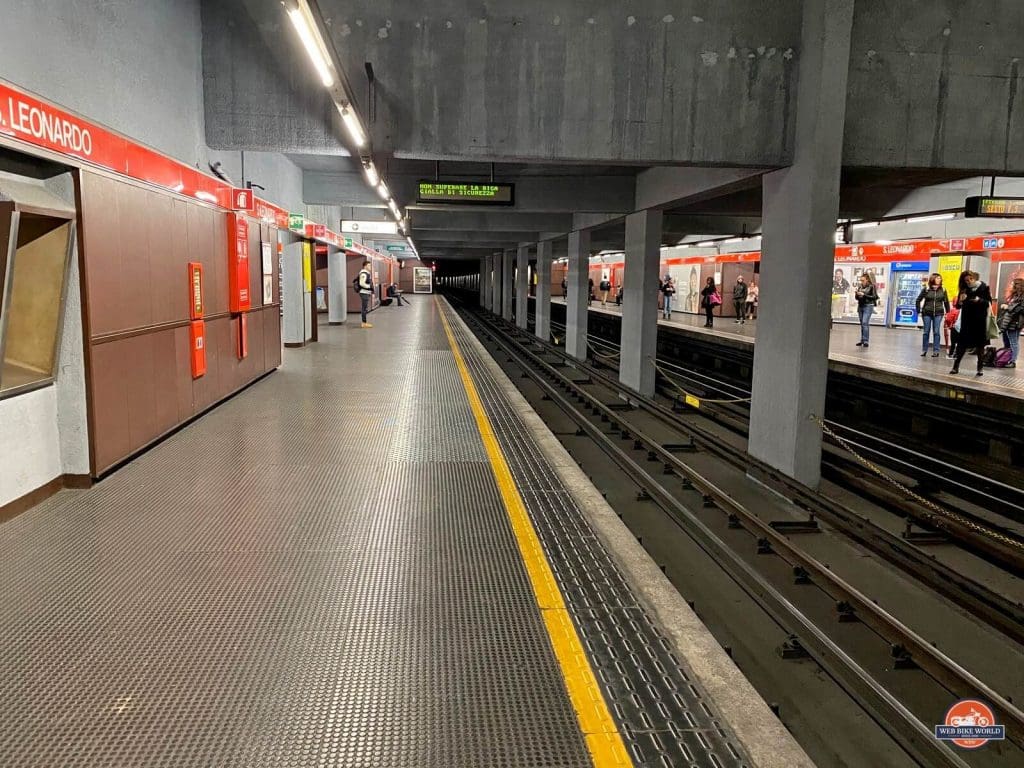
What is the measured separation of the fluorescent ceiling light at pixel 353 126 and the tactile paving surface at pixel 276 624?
2.91 metres

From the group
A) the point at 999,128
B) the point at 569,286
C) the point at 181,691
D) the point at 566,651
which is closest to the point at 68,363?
the point at 181,691

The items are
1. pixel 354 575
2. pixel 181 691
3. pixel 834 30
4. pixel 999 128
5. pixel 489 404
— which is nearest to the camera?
pixel 181 691

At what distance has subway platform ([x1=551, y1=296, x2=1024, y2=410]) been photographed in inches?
447

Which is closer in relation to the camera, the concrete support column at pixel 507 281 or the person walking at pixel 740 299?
the person walking at pixel 740 299

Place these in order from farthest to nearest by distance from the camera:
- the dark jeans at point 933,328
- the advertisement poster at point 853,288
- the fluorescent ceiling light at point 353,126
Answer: the advertisement poster at point 853,288, the dark jeans at point 933,328, the fluorescent ceiling light at point 353,126

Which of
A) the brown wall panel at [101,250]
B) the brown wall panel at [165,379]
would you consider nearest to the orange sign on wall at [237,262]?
the brown wall panel at [165,379]

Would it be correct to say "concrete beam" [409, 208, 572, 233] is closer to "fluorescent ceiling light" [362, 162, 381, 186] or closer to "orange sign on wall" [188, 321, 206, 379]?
"fluorescent ceiling light" [362, 162, 381, 186]

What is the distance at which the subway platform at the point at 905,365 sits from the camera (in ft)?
37.3

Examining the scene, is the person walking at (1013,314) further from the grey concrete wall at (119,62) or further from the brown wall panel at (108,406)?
the brown wall panel at (108,406)

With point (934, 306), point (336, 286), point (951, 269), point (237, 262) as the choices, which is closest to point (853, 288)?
point (951, 269)

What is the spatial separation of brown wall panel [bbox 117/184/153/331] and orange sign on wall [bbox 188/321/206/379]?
3.50 feet

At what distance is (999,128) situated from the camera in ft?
23.9

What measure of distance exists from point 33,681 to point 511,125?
5860 millimetres

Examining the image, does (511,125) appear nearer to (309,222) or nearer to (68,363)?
(68,363)
